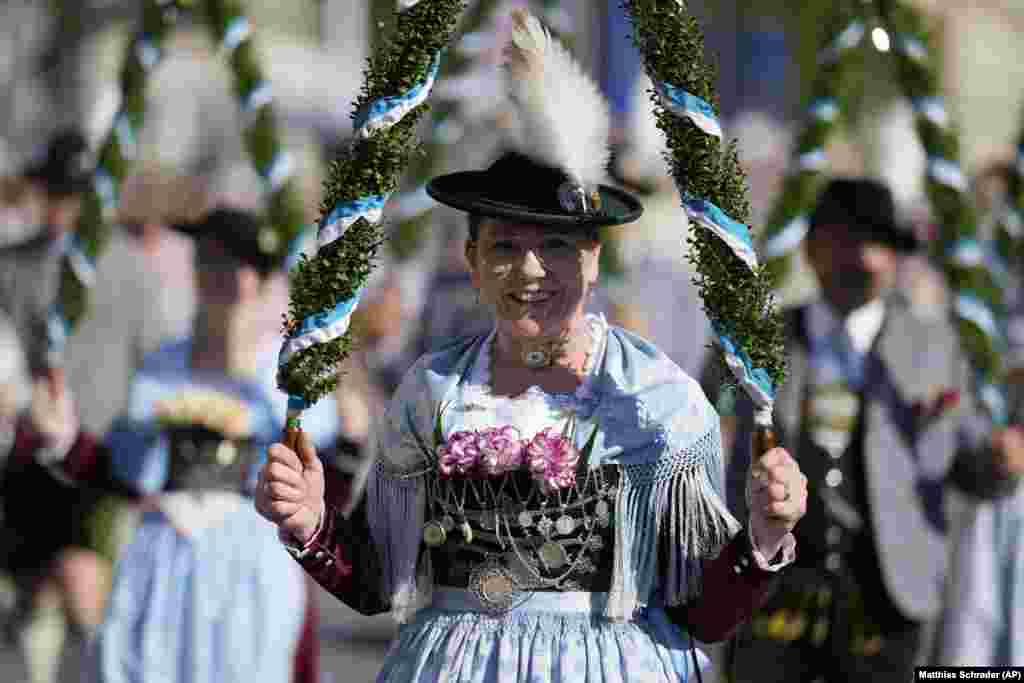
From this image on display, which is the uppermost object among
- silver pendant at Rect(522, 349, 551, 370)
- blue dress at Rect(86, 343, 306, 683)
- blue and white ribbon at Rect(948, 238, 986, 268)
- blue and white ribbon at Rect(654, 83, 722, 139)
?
blue and white ribbon at Rect(654, 83, 722, 139)

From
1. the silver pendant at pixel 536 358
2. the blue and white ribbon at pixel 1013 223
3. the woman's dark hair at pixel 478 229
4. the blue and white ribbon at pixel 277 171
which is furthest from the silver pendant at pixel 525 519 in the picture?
the blue and white ribbon at pixel 1013 223

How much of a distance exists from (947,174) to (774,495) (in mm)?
3885

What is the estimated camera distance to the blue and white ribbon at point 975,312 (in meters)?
7.75

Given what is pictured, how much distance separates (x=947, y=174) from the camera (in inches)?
310

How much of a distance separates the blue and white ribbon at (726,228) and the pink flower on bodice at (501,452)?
0.56m

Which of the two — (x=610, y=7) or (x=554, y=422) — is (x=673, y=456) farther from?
(x=610, y=7)

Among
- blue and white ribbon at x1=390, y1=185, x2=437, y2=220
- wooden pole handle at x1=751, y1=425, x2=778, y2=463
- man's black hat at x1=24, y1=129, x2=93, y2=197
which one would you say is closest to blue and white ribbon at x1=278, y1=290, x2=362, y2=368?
wooden pole handle at x1=751, y1=425, x2=778, y2=463

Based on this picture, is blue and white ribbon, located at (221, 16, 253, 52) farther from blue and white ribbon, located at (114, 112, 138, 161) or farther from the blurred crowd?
the blurred crowd

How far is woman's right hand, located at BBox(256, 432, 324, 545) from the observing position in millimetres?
4367

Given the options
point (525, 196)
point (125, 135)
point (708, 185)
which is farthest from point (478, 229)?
point (125, 135)

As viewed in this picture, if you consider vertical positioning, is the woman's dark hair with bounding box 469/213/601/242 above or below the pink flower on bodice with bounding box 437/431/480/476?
above

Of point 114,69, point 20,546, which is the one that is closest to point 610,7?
point 20,546

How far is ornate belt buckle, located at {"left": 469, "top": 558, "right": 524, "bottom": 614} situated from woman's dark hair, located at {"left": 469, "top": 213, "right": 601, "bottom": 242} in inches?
26.3

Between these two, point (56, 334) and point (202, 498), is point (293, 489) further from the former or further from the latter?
point (56, 334)
